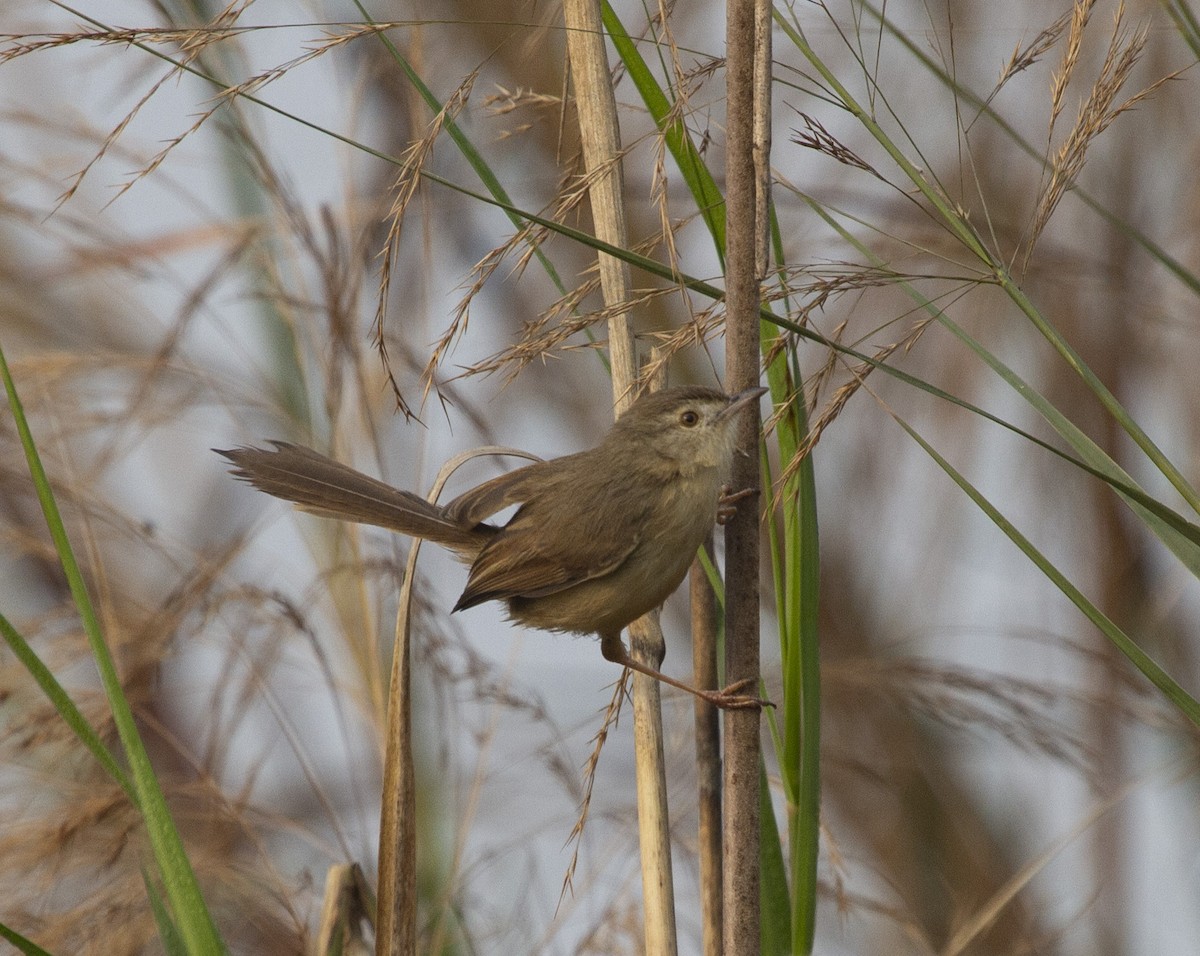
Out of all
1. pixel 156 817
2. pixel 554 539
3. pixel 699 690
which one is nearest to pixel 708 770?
pixel 699 690

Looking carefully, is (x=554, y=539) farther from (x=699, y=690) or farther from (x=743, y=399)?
(x=743, y=399)

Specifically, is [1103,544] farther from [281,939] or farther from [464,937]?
[281,939]

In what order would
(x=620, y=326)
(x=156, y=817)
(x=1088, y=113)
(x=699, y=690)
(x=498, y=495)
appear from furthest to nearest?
(x=498, y=495) → (x=620, y=326) → (x=699, y=690) → (x=1088, y=113) → (x=156, y=817)

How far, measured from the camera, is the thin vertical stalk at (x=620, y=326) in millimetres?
2152

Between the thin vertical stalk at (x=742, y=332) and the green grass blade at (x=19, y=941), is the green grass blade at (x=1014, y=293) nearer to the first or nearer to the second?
the thin vertical stalk at (x=742, y=332)

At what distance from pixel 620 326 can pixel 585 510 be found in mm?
498

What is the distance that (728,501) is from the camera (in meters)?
2.23

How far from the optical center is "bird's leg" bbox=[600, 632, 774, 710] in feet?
6.06

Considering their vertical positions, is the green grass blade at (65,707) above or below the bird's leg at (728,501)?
below

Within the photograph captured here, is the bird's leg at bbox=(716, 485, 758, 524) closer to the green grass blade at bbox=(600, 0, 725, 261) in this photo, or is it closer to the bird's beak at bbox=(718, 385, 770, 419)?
the bird's beak at bbox=(718, 385, 770, 419)

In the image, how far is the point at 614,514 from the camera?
2.61 metres

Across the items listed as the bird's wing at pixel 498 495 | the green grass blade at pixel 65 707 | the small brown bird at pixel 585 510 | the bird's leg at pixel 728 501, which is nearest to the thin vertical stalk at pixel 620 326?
the small brown bird at pixel 585 510

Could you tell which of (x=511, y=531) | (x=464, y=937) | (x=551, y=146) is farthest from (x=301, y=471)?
(x=551, y=146)

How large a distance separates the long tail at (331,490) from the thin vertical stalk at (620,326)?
1.86 feet
